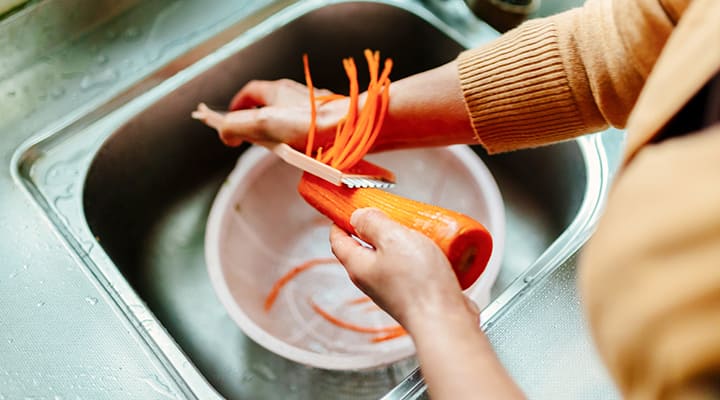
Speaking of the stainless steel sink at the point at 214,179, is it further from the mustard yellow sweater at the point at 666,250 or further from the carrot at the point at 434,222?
the mustard yellow sweater at the point at 666,250

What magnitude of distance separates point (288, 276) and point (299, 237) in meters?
0.07

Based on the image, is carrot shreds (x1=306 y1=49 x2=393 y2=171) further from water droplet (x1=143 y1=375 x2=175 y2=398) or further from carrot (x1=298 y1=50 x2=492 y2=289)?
water droplet (x1=143 y1=375 x2=175 y2=398)

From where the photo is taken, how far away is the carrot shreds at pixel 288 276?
2.88 feet

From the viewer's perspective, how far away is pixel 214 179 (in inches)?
38.9

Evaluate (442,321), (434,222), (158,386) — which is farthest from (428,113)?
(158,386)

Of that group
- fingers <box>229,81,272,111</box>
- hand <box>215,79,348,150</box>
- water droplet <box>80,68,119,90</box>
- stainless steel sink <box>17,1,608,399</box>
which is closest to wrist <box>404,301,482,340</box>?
stainless steel sink <box>17,1,608,399</box>

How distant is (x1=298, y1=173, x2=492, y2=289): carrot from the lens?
0.52 meters

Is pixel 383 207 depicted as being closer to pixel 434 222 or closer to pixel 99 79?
pixel 434 222

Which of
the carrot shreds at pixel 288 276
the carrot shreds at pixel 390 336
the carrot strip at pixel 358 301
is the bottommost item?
the carrot shreds at pixel 390 336

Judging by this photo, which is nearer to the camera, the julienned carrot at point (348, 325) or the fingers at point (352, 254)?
the fingers at point (352, 254)

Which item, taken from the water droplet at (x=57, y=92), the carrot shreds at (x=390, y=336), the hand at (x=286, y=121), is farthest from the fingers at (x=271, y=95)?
the carrot shreds at (x=390, y=336)

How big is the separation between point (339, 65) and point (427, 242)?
1.95 feet

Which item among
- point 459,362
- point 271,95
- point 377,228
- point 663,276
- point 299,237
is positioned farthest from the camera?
point 299,237

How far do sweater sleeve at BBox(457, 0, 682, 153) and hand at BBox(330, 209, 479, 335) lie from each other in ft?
0.64
